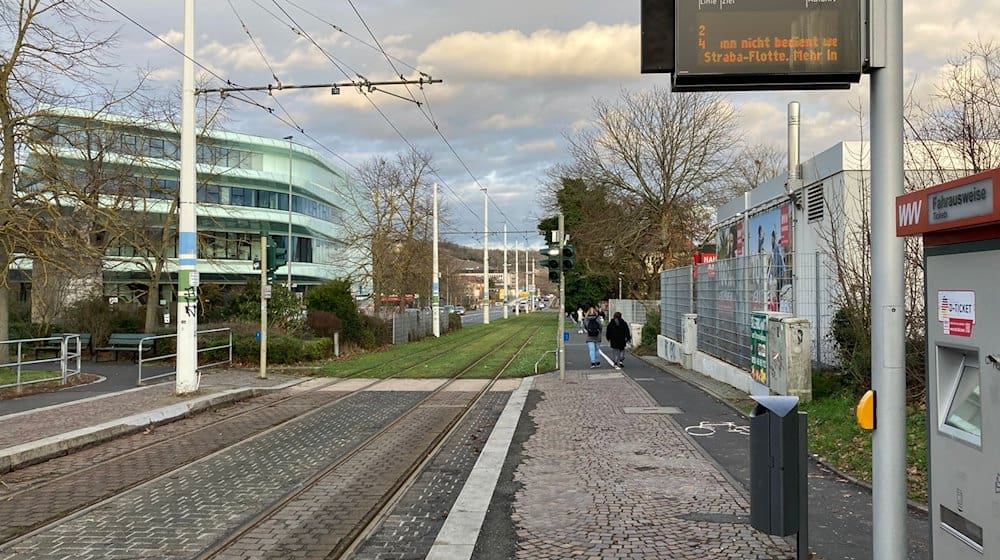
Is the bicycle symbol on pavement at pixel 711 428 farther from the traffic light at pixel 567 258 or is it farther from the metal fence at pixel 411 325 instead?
the metal fence at pixel 411 325

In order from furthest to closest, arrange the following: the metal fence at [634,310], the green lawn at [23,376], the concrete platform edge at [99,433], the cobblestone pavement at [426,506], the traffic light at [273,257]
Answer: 1. the metal fence at [634,310]
2. the traffic light at [273,257]
3. the green lawn at [23,376]
4. the concrete platform edge at [99,433]
5. the cobblestone pavement at [426,506]

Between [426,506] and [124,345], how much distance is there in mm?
22988

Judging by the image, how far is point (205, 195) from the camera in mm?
41906

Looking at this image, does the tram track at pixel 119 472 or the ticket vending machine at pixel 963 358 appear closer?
the ticket vending machine at pixel 963 358

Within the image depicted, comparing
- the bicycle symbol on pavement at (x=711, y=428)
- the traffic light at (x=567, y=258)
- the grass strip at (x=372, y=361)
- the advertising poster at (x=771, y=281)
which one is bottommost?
the grass strip at (x=372, y=361)

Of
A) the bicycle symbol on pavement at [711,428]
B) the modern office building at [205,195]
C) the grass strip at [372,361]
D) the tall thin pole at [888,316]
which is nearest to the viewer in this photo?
the tall thin pole at [888,316]

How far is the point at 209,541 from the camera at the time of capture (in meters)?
6.25

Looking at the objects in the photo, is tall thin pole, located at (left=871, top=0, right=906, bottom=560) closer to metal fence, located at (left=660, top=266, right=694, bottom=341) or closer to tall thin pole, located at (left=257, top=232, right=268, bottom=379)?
tall thin pole, located at (left=257, top=232, right=268, bottom=379)

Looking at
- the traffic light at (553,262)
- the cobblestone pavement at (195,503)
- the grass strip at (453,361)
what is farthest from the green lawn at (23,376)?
the traffic light at (553,262)

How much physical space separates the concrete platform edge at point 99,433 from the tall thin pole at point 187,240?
2.60 ft

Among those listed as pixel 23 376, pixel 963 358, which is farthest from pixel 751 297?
pixel 23 376

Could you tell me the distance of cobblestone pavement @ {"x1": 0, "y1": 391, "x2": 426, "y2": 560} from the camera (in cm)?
610

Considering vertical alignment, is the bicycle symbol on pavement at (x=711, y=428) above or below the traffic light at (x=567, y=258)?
below

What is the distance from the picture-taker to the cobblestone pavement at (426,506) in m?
6.05
